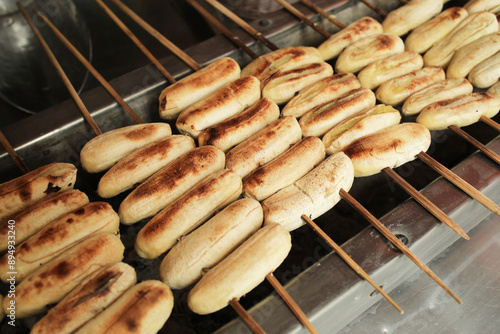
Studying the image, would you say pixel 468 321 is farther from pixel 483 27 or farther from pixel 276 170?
pixel 483 27

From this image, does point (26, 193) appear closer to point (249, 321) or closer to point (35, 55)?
point (249, 321)

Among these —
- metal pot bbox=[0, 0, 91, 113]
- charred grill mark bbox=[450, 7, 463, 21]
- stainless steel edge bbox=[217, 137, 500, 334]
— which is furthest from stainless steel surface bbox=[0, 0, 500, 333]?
metal pot bbox=[0, 0, 91, 113]

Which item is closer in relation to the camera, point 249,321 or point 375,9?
point 249,321

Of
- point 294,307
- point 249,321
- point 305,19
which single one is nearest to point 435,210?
point 294,307

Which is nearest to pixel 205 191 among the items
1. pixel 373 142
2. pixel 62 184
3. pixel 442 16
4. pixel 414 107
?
pixel 62 184

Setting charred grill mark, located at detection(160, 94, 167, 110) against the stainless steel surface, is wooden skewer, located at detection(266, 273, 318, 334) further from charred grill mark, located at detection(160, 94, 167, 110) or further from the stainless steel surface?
charred grill mark, located at detection(160, 94, 167, 110)

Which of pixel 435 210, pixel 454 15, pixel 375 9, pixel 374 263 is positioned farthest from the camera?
pixel 375 9

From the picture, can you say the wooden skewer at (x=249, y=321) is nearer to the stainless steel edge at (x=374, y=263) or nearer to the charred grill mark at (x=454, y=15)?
the stainless steel edge at (x=374, y=263)
